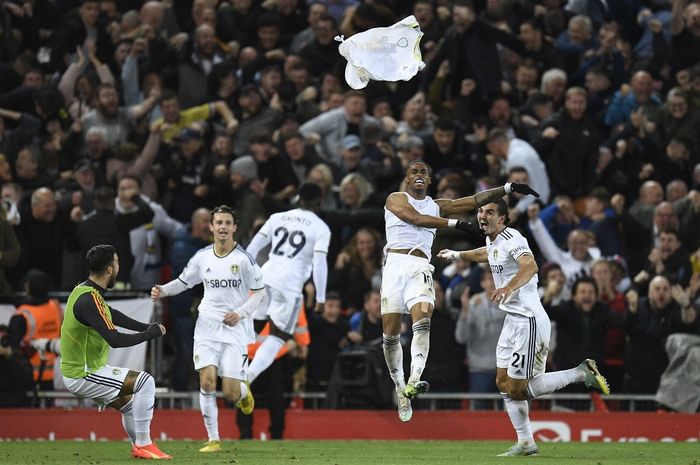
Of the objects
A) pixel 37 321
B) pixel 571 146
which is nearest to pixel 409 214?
pixel 37 321

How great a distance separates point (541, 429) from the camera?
19.2 metres

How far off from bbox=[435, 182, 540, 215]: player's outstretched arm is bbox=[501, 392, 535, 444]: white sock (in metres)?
2.03

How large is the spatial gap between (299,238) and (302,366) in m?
2.19

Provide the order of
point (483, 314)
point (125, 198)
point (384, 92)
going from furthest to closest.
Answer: point (384, 92), point (125, 198), point (483, 314)

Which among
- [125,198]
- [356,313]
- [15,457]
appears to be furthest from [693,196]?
[15,457]

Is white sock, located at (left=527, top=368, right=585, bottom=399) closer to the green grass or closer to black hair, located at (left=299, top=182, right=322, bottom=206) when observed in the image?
the green grass

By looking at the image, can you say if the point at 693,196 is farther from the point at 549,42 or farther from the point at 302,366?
the point at 302,366

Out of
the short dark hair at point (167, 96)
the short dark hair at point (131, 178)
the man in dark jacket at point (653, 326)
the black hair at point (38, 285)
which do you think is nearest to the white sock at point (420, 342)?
the man in dark jacket at point (653, 326)

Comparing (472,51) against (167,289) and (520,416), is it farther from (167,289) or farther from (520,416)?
(520,416)

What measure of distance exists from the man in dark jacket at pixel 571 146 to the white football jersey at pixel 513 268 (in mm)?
6959

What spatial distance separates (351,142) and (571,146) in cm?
332

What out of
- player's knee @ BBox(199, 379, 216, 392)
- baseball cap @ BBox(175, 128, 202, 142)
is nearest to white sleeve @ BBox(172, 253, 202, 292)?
player's knee @ BBox(199, 379, 216, 392)

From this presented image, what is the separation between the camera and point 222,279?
16516 mm

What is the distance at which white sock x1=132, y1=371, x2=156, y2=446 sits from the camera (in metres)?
14.2
